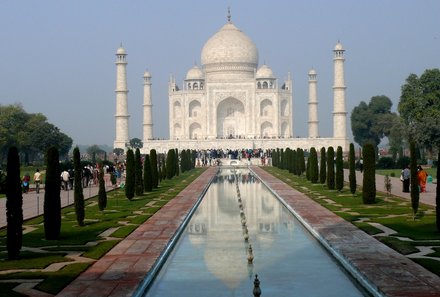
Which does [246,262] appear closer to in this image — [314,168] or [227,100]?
[314,168]

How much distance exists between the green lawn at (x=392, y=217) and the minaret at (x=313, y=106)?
3422 cm

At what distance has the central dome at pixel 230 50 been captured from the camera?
53281 mm

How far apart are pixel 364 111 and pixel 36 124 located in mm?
24680

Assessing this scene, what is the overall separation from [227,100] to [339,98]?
8.25 meters

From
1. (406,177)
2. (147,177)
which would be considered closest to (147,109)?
(147,177)

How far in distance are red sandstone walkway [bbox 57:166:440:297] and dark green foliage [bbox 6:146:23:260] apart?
980 mm

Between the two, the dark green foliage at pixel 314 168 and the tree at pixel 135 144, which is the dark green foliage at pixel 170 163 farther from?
the tree at pixel 135 144

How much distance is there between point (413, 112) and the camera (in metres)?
36.6

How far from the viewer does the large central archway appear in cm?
5334

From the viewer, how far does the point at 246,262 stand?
26.7 feet

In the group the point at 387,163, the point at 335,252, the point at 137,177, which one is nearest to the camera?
the point at 335,252

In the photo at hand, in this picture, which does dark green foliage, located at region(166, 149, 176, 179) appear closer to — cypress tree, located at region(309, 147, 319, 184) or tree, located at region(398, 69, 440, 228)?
cypress tree, located at region(309, 147, 319, 184)

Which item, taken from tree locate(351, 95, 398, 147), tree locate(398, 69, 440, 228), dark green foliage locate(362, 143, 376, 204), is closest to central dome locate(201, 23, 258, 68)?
tree locate(351, 95, 398, 147)

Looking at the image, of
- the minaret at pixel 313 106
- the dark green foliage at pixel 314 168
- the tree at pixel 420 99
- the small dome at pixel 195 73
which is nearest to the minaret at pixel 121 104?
the small dome at pixel 195 73
